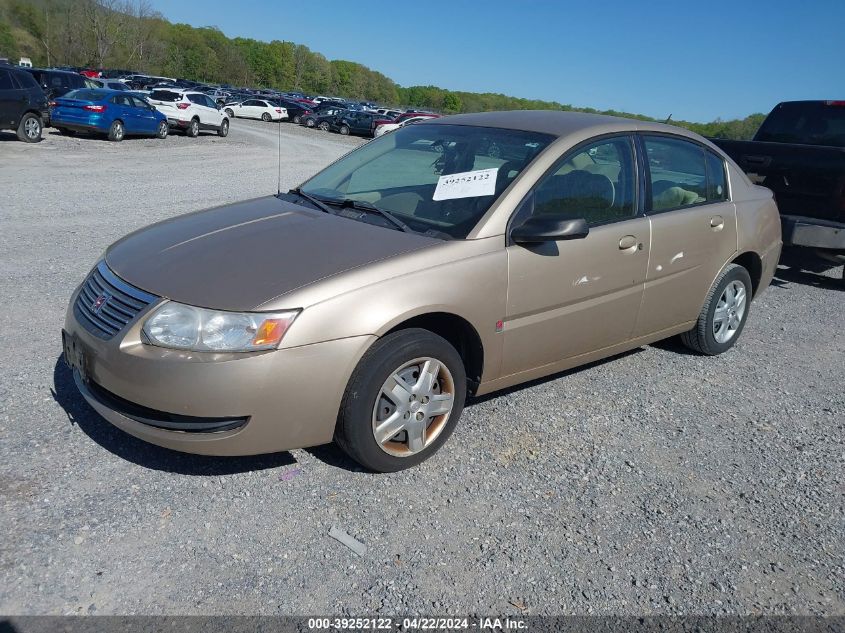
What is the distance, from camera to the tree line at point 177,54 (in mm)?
73500

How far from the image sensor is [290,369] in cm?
312

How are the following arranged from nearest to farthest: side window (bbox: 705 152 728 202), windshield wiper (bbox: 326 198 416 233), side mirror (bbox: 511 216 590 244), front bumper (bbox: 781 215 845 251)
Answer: side mirror (bbox: 511 216 590 244)
windshield wiper (bbox: 326 198 416 233)
side window (bbox: 705 152 728 202)
front bumper (bbox: 781 215 845 251)

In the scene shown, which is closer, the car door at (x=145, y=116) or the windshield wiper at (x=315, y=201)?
the windshield wiper at (x=315, y=201)

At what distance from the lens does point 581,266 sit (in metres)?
4.15

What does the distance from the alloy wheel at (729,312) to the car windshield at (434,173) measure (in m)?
2.18

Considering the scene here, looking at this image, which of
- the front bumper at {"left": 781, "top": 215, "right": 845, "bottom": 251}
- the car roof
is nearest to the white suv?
the front bumper at {"left": 781, "top": 215, "right": 845, "bottom": 251}

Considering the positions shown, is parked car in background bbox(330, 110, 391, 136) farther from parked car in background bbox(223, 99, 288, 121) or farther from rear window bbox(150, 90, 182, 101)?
rear window bbox(150, 90, 182, 101)

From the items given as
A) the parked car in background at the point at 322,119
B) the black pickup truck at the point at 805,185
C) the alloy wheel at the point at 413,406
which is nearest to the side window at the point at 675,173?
the alloy wheel at the point at 413,406

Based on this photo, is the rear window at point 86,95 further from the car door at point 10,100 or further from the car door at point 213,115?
the car door at point 213,115

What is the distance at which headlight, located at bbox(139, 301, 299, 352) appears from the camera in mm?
3088

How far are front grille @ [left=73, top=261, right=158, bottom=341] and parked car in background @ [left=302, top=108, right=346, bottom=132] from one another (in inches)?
1592

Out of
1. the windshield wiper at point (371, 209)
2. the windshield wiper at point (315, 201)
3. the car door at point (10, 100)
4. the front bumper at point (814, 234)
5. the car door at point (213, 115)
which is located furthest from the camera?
the car door at point (213, 115)

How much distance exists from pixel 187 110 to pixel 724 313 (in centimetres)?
2595

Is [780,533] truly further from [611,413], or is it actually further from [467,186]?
[467,186]
